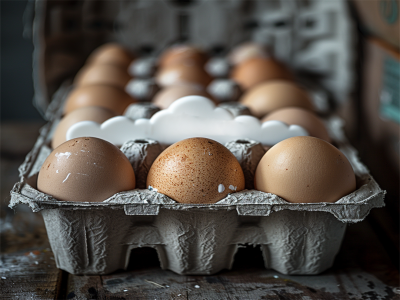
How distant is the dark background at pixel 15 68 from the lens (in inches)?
94.1

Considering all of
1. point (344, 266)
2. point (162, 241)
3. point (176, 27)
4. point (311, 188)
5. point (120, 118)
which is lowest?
point (344, 266)

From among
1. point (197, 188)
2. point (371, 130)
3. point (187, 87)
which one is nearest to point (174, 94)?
point (187, 87)

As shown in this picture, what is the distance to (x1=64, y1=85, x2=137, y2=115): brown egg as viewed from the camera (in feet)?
4.17

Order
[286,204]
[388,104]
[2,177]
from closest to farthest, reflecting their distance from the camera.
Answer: [286,204] < [388,104] < [2,177]

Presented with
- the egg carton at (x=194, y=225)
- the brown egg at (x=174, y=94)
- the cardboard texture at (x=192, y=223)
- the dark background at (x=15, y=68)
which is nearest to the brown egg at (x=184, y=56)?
the brown egg at (x=174, y=94)

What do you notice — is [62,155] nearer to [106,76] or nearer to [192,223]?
[192,223]

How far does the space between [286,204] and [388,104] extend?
2.38 feet

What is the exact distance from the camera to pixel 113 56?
1.79 meters

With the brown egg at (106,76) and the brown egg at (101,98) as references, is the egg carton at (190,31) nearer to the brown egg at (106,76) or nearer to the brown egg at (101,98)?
the brown egg at (106,76)

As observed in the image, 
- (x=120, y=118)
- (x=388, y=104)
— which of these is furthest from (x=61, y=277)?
(x=388, y=104)

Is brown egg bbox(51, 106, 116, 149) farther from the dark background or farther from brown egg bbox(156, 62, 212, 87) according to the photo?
the dark background

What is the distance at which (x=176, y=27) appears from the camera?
2008 millimetres

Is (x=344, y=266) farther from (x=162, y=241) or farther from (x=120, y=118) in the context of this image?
(x=120, y=118)

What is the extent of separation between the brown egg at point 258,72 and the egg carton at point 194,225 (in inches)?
24.8
